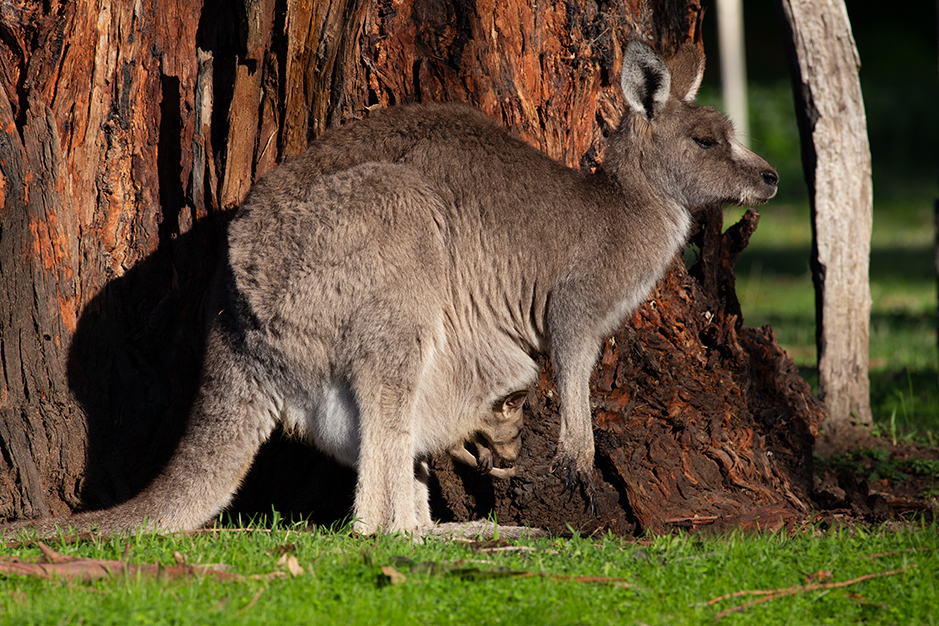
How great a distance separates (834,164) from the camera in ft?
18.4

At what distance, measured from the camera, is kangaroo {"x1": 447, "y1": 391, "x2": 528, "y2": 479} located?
4215 mm

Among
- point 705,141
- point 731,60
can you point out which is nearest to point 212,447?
point 705,141

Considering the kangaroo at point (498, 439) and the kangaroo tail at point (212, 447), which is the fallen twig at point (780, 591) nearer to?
the kangaroo at point (498, 439)

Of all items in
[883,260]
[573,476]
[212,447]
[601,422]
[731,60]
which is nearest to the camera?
[212,447]

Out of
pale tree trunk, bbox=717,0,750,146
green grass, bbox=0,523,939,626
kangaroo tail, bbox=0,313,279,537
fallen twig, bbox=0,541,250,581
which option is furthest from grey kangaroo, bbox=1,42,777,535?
pale tree trunk, bbox=717,0,750,146

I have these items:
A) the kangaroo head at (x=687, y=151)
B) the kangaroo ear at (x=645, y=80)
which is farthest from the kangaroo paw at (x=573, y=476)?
the kangaroo ear at (x=645, y=80)

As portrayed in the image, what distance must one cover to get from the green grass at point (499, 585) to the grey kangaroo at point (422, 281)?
0.45 m

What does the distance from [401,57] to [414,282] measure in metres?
1.14

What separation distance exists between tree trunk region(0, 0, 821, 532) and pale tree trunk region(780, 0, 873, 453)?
58.9 inches

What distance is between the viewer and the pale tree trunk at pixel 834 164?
18.3ft

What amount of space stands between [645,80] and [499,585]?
2.35m

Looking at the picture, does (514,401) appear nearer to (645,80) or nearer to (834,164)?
(645,80)

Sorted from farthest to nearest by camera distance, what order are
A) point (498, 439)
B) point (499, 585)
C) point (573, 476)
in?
point (498, 439)
point (573, 476)
point (499, 585)

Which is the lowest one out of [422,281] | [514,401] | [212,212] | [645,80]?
[514,401]
